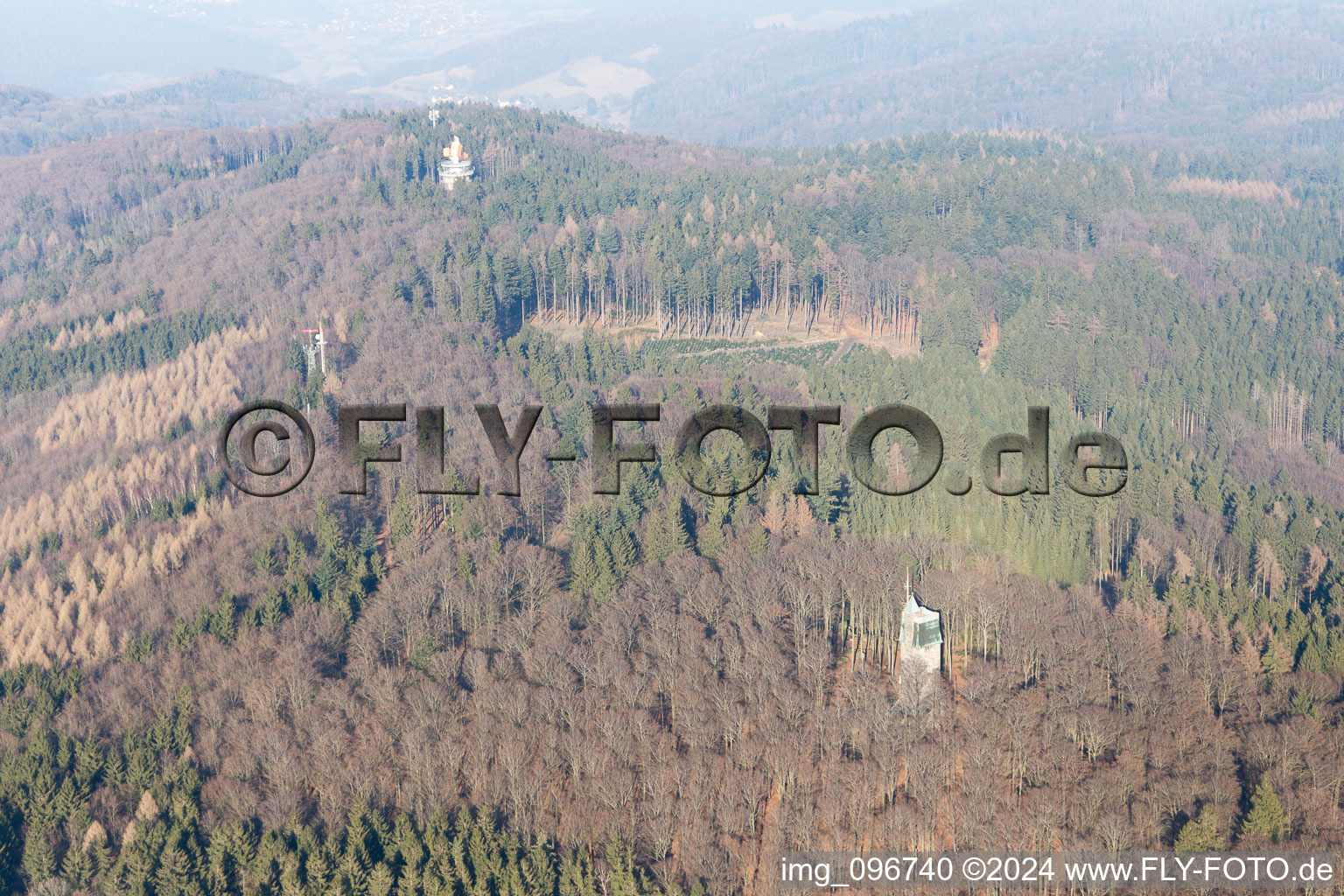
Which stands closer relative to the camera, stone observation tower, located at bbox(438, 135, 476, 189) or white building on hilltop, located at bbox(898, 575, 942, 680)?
white building on hilltop, located at bbox(898, 575, 942, 680)

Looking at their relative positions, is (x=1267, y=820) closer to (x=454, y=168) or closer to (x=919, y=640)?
(x=919, y=640)

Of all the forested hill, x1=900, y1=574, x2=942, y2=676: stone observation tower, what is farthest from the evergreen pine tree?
x1=900, y1=574, x2=942, y2=676: stone observation tower

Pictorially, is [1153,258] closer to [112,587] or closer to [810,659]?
[810,659]

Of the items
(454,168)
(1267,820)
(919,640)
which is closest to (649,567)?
(919,640)

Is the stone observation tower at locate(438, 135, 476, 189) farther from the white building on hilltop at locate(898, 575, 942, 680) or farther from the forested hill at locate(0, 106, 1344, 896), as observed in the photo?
the white building on hilltop at locate(898, 575, 942, 680)

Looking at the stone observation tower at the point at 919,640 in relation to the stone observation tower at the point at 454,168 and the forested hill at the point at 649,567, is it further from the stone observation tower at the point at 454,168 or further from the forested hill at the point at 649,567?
the stone observation tower at the point at 454,168

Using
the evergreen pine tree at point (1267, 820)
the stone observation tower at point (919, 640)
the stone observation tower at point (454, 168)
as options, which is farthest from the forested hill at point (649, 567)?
the stone observation tower at point (454, 168)
